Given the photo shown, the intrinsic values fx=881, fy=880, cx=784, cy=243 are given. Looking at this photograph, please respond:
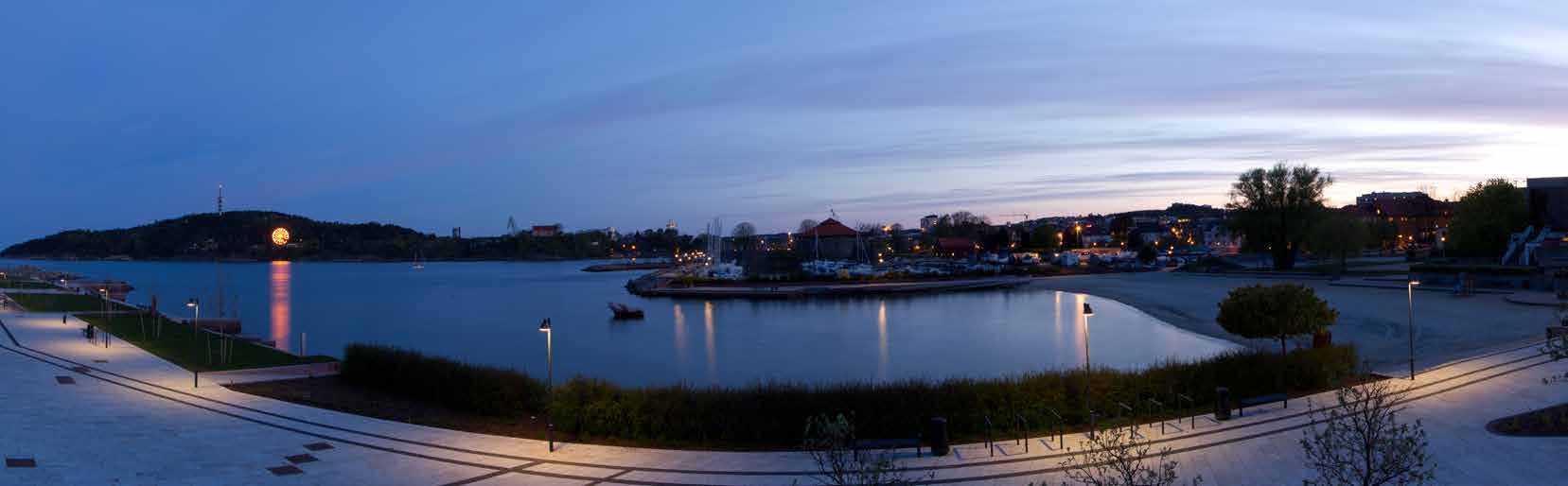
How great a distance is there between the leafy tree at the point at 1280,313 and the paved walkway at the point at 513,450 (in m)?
1.92

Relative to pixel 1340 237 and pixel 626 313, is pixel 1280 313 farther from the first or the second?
pixel 1340 237

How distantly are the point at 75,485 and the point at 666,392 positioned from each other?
Answer: 6035 mm

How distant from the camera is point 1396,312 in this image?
77.7 feet

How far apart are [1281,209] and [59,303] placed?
5311cm

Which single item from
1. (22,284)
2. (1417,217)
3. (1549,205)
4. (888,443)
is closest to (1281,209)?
(1549,205)

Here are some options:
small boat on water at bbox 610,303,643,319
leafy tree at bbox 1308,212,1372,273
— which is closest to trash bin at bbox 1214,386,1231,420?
small boat on water at bbox 610,303,643,319

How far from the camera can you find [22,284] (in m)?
46.0

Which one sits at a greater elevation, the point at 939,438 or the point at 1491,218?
the point at 1491,218

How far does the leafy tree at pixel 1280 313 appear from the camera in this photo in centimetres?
A: 1455

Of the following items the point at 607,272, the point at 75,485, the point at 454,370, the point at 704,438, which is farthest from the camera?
the point at 607,272

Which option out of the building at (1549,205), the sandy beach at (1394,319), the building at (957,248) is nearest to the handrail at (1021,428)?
the sandy beach at (1394,319)

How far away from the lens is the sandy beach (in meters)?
16.5

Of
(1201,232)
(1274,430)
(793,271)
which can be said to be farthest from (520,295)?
(1201,232)

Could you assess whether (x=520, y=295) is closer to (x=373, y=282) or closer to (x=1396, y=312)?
(x=373, y=282)
